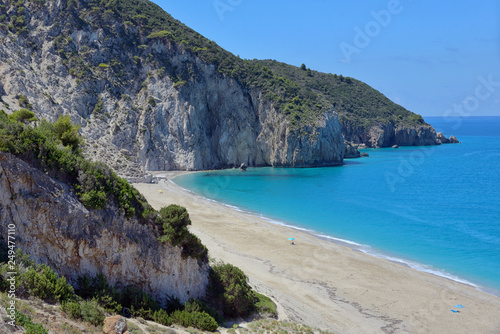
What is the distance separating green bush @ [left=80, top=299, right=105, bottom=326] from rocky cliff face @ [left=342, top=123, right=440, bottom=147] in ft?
357

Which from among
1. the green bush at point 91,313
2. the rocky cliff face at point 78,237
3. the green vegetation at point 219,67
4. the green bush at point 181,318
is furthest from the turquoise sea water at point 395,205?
the green bush at point 91,313

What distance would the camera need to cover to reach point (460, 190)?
5053 cm

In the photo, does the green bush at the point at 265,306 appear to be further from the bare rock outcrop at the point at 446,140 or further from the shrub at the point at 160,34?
the bare rock outcrop at the point at 446,140

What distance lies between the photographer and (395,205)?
42438 mm

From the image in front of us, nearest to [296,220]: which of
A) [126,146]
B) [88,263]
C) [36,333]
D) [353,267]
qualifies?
[353,267]

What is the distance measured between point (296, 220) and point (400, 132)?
98.8 metres

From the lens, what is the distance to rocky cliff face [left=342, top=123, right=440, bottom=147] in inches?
4572

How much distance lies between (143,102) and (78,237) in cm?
5795

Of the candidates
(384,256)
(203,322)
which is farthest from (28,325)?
(384,256)

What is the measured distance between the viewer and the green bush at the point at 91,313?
9797 mm

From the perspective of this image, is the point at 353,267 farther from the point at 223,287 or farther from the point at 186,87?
the point at 186,87

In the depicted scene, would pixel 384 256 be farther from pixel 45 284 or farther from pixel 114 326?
pixel 45 284

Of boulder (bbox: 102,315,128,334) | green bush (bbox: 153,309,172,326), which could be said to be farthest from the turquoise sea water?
boulder (bbox: 102,315,128,334)

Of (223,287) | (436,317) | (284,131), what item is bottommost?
(436,317)
